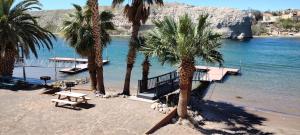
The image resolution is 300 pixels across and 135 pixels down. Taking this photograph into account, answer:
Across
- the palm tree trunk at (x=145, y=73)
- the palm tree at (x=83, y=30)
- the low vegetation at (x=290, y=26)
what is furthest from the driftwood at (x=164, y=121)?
the low vegetation at (x=290, y=26)

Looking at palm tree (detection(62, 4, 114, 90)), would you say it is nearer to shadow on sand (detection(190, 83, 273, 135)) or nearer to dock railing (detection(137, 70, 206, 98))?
dock railing (detection(137, 70, 206, 98))

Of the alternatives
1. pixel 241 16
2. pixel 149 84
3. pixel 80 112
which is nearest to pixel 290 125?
pixel 149 84

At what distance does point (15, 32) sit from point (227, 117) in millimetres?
13616

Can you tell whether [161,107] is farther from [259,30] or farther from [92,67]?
[259,30]

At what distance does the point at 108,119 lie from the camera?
14.8m

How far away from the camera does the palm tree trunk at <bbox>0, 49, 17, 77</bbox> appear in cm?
2323

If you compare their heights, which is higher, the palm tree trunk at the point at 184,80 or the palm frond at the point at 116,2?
the palm frond at the point at 116,2

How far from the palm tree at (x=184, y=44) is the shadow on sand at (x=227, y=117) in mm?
2070

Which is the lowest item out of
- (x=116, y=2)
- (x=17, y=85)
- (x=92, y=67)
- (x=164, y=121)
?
(x=164, y=121)

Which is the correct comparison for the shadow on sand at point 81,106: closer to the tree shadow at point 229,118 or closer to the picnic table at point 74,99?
the picnic table at point 74,99

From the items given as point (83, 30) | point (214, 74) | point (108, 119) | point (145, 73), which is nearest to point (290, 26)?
point (214, 74)

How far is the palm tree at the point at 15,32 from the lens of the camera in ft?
72.0

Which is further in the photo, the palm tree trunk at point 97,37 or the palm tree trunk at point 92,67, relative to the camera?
the palm tree trunk at point 92,67

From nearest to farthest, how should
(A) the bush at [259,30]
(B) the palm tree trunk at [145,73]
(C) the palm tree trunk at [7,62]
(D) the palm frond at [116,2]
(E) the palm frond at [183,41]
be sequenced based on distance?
(E) the palm frond at [183,41], (D) the palm frond at [116,2], (B) the palm tree trunk at [145,73], (C) the palm tree trunk at [7,62], (A) the bush at [259,30]
